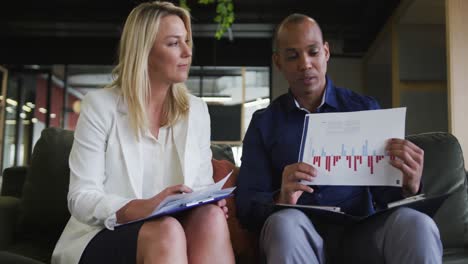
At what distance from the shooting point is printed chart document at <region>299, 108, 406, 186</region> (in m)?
1.41

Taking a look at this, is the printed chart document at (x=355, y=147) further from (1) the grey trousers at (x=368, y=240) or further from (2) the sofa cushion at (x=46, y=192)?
(2) the sofa cushion at (x=46, y=192)

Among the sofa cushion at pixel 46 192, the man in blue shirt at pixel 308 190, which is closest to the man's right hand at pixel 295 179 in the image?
the man in blue shirt at pixel 308 190

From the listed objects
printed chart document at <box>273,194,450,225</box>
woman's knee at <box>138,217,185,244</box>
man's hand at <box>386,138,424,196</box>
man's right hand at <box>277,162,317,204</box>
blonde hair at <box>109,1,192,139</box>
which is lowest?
woman's knee at <box>138,217,185,244</box>

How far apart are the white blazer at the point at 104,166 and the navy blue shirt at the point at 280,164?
196mm

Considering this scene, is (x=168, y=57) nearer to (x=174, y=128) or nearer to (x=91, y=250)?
(x=174, y=128)

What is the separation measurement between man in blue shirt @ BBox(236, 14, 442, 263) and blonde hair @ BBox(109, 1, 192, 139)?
394mm

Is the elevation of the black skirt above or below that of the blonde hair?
below

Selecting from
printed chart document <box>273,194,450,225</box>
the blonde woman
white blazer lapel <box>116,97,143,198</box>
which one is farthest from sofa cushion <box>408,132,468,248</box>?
white blazer lapel <box>116,97,143,198</box>

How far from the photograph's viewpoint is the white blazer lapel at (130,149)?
159 centimetres

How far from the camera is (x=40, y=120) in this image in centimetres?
922

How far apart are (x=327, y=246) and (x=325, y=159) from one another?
0.33 meters

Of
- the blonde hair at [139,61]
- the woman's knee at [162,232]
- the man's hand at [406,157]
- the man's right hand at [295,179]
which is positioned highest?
the blonde hair at [139,61]

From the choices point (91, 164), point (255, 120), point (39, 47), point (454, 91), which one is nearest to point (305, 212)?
point (255, 120)

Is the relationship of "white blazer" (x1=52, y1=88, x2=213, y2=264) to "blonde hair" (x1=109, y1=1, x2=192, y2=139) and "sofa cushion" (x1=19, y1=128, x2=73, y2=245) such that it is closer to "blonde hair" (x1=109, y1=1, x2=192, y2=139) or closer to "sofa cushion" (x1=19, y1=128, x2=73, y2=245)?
"blonde hair" (x1=109, y1=1, x2=192, y2=139)
